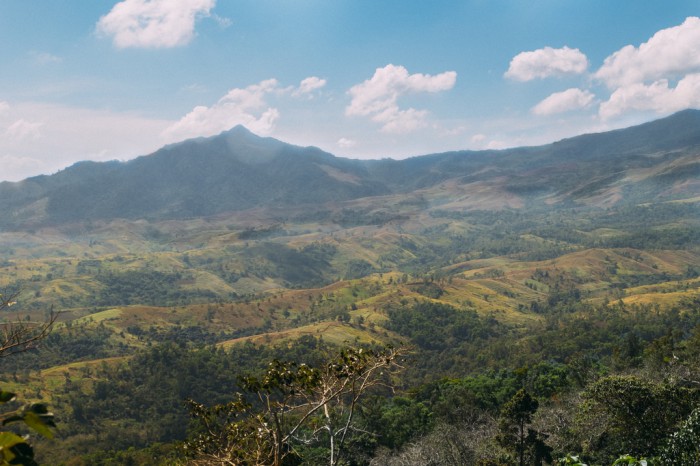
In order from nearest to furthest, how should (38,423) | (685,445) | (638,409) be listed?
(38,423) < (685,445) < (638,409)

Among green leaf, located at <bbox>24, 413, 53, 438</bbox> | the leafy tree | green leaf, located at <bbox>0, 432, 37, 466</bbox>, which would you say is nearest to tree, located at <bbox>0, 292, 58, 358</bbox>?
green leaf, located at <bbox>0, 432, 37, 466</bbox>

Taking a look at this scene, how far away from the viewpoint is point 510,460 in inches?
1950

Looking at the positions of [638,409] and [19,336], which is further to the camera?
[638,409]

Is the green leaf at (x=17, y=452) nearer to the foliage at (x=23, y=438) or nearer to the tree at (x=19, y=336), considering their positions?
the foliage at (x=23, y=438)

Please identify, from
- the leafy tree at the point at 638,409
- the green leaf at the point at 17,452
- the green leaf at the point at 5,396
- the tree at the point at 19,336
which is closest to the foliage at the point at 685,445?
the leafy tree at the point at 638,409

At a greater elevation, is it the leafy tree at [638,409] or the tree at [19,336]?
the tree at [19,336]

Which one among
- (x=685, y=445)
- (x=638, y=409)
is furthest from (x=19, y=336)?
(x=638, y=409)

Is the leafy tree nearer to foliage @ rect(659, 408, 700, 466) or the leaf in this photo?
foliage @ rect(659, 408, 700, 466)

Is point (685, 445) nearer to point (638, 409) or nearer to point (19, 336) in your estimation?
point (19, 336)

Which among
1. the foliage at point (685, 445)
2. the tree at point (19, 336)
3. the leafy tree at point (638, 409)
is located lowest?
the leafy tree at point (638, 409)

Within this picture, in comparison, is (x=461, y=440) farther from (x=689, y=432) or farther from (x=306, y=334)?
(x=306, y=334)

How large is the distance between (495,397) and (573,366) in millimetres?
23623

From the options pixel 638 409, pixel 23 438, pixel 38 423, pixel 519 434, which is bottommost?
pixel 519 434

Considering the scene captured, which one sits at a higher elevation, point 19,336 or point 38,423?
point 38,423
